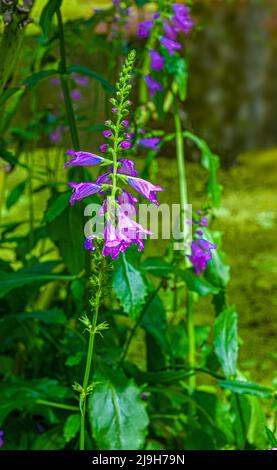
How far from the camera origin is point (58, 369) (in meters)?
1.71

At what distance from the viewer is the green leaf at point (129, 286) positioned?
1168 millimetres

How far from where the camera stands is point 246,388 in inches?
52.2

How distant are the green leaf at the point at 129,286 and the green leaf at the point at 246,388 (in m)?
0.25

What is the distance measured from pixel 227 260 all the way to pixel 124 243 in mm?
2266

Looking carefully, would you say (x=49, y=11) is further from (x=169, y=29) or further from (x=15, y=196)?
(x=15, y=196)

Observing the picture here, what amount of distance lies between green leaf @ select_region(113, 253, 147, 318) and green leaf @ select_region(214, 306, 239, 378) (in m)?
0.27

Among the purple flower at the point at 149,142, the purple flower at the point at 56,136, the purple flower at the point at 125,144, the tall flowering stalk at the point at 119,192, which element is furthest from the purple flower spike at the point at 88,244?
the purple flower at the point at 56,136

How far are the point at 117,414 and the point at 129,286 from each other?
218 mm

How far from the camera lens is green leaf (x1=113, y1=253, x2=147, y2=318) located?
1.17m

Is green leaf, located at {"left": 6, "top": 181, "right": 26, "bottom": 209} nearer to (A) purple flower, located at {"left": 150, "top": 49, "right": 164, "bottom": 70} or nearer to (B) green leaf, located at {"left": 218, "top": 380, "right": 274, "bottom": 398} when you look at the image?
(A) purple flower, located at {"left": 150, "top": 49, "right": 164, "bottom": 70}

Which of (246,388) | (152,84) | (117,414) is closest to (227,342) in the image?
(246,388)

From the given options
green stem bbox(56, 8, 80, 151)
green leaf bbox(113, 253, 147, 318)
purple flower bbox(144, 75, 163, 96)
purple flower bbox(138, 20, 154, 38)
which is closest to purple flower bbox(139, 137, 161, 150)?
purple flower bbox(144, 75, 163, 96)

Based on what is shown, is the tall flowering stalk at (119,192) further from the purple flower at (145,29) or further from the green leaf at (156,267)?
the purple flower at (145,29)

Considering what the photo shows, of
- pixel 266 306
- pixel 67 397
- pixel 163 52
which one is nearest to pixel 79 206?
pixel 67 397
